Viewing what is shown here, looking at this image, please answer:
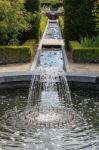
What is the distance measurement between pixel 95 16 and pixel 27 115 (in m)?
9.65

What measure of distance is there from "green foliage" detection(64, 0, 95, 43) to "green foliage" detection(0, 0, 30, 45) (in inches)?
82.3

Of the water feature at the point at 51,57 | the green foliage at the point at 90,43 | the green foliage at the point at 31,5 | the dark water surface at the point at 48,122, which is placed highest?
the dark water surface at the point at 48,122

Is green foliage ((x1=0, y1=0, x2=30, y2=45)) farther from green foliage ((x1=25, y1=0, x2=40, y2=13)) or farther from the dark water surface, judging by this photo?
the dark water surface

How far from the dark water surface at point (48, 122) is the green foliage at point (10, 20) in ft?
17.1

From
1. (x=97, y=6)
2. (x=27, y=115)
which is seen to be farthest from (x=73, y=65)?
(x=27, y=115)

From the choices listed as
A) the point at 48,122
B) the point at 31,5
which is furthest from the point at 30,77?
the point at 31,5

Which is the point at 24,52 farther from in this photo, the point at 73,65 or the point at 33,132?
the point at 33,132

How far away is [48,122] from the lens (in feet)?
34.1

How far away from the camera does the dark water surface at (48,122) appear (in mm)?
9055

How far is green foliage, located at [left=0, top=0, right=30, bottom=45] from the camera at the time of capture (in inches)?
701

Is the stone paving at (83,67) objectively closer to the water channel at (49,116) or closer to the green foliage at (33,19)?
the water channel at (49,116)

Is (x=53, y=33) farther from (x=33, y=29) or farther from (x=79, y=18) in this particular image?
(x=79, y=18)

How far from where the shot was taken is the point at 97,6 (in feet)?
64.5

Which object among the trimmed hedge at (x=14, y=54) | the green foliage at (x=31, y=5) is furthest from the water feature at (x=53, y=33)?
the trimmed hedge at (x=14, y=54)
